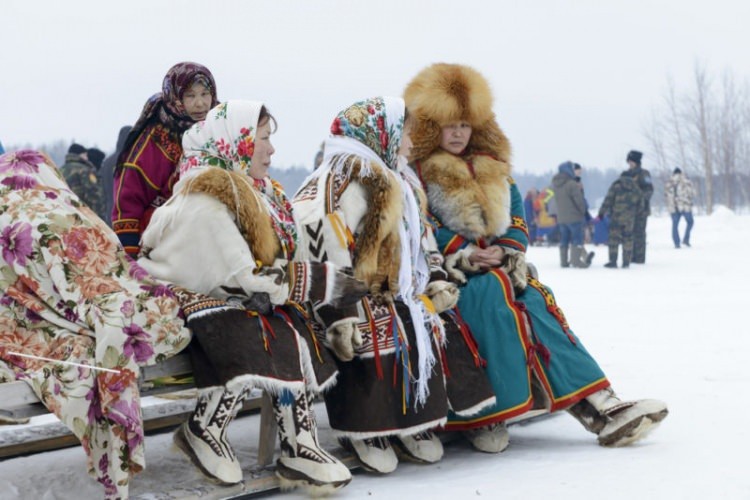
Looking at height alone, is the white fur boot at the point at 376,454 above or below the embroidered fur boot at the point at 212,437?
below

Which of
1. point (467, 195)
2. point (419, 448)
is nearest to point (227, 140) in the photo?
point (467, 195)

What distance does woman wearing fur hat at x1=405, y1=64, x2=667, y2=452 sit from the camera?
3889mm

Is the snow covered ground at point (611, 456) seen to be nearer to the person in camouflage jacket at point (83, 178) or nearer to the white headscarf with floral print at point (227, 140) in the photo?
the white headscarf with floral print at point (227, 140)

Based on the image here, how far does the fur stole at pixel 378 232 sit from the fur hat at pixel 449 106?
0.67m

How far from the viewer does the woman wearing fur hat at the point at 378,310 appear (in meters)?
3.56

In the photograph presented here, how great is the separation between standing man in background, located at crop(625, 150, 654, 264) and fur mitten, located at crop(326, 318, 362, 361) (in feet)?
36.5

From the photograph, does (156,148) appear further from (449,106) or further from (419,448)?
(419,448)

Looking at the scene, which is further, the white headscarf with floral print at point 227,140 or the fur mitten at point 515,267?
the fur mitten at point 515,267

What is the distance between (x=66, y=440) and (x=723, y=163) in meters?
44.8

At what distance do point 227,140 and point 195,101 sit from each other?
3.02 feet

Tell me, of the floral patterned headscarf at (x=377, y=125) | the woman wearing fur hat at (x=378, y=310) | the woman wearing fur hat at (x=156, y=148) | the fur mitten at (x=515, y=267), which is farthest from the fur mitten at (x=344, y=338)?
the woman wearing fur hat at (x=156, y=148)

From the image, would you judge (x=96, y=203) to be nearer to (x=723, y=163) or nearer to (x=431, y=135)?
(x=431, y=135)

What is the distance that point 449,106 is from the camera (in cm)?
425

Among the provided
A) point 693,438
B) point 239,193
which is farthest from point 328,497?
point 693,438
